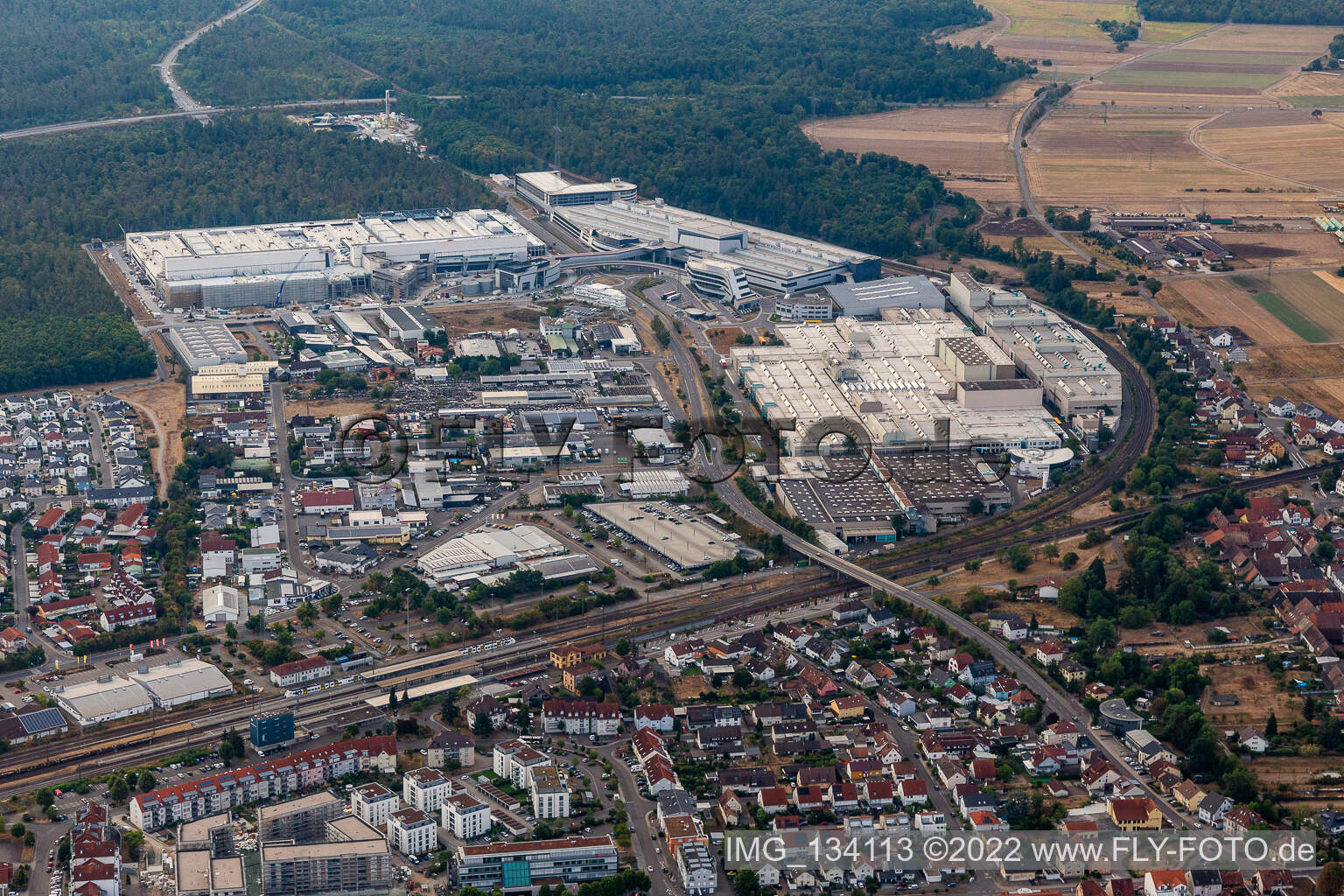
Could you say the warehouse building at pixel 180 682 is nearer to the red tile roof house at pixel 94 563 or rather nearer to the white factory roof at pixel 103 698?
the white factory roof at pixel 103 698

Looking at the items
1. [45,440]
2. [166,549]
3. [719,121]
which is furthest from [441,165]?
[166,549]

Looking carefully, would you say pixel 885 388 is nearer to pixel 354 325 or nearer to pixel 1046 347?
pixel 1046 347

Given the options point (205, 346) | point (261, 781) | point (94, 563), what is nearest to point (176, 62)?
point (205, 346)

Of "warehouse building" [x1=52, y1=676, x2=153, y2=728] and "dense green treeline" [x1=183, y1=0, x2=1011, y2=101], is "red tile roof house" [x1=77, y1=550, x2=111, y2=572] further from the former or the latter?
"dense green treeline" [x1=183, y1=0, x2=1011, y2=101]

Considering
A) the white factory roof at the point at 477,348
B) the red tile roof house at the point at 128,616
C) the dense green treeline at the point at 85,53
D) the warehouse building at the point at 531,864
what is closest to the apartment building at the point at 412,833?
the warehouse building at the point at 531,864

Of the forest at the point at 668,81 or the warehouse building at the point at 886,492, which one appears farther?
the forest at the point at 668,81

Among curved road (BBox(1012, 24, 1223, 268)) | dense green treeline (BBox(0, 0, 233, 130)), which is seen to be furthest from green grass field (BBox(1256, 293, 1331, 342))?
dense green treeline (BBox(0, 0, 233, 130))

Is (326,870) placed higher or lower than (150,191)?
lower
